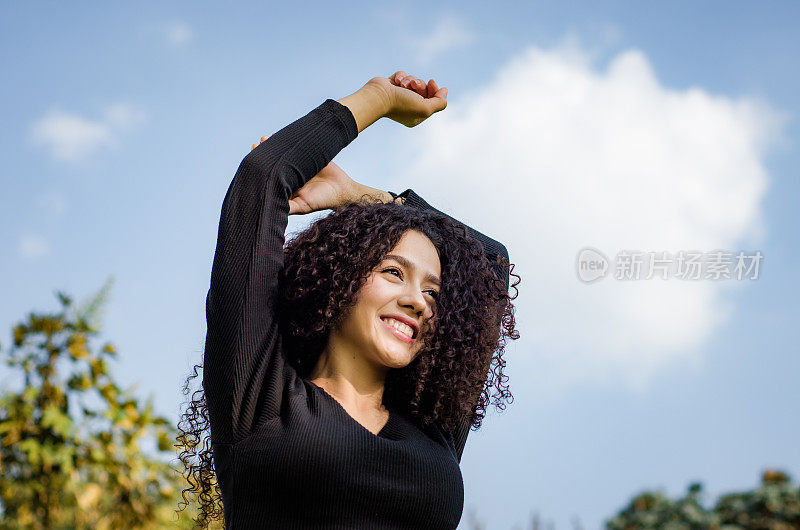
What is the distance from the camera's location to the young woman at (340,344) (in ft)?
5.52

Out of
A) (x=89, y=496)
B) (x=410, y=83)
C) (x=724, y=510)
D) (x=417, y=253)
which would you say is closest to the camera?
(x=417, y=253)

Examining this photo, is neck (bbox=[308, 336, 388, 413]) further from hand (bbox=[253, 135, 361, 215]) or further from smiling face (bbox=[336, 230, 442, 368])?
hand (bbox=[253, 135, 361, 215])

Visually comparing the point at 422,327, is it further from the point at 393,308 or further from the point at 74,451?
the point at 74,451

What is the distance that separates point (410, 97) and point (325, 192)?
0.37 metres

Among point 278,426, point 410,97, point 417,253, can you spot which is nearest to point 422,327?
point 417,253

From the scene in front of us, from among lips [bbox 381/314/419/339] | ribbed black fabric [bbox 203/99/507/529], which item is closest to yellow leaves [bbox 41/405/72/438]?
ribbed black fabric [bbox 203/99/507/529]

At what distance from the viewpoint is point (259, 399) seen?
70.5 inches

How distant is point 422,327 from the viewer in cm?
195

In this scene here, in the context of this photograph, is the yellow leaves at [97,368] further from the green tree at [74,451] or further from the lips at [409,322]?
the lips at [409,322]

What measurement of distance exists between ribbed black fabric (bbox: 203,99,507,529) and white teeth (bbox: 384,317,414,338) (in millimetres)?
223

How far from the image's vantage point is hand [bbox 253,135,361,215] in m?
2.08

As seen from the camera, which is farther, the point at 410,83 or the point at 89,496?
the point at 89,496

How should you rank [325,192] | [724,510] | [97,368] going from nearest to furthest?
[325,192] → [97,368] → [724,510]

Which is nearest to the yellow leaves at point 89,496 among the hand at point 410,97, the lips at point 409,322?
the lips at point 409,322
